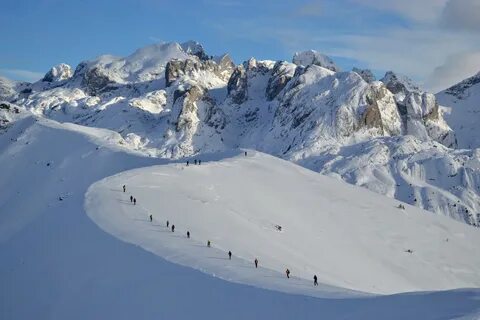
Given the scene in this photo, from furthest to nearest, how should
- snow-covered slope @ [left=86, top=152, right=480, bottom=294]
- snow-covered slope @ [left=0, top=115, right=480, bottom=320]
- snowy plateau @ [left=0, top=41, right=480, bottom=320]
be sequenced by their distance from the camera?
snow-covered slope @ [left=86, top=152, right=480, bottom=294] → snowy plateau @ [left=0, top=41, right=480, bottom=320] → snow-covered slope @ [left=0, top=115, right=480, bottom=320]

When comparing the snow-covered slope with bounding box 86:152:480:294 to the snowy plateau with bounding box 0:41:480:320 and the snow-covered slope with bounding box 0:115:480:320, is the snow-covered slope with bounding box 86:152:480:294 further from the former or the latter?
the snow-covered slope with bounding box 0:115:480:320

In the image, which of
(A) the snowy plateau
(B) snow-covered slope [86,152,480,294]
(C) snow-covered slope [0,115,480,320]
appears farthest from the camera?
(B) snow-covered slope [86,152,480,294]

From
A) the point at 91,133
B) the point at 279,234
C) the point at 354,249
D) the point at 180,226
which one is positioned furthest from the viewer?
the point at 91,133

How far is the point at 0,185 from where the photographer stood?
292 ft

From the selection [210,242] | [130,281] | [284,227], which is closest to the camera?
[130,281]

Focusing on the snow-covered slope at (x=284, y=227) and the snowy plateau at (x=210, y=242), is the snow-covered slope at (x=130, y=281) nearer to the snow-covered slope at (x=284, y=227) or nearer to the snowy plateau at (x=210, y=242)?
the snowy plateau at (x=210, y=242)

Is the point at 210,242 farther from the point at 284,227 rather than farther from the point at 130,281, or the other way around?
the point at 284,227

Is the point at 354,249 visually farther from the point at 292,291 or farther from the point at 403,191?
the point at 403,191

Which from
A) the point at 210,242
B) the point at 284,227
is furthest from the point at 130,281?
the point at 284,227

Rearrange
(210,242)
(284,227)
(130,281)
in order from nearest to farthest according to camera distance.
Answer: (130,281) < (210,242) < (284,227)

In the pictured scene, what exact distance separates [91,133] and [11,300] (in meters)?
77.6

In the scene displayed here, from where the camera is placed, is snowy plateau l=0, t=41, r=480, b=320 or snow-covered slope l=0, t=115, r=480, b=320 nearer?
snow-covered slope l=0, t=115, r=480, b=320

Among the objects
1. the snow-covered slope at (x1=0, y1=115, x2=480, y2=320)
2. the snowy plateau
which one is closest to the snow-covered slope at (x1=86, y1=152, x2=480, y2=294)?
the snowy plateau

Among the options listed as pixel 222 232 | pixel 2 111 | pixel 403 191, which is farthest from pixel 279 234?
pixel 403 191
